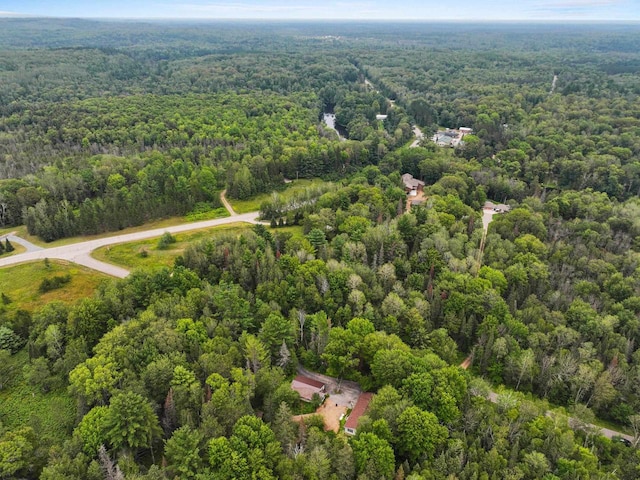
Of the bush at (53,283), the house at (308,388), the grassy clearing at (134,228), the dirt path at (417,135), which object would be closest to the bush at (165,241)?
the grassy clearing at (134,228)

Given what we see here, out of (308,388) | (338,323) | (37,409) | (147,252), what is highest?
(338,323)

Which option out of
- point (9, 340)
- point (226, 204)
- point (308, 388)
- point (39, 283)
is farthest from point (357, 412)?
point (226, 204)

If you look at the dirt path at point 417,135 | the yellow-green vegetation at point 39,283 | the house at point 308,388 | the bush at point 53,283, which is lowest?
the house at point 308,388

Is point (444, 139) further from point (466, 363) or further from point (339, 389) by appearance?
point (339, 389)

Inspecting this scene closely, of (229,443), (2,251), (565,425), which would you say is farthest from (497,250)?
(2,251)

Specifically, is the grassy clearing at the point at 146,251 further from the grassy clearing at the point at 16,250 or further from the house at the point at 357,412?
the house at the point at 357,412

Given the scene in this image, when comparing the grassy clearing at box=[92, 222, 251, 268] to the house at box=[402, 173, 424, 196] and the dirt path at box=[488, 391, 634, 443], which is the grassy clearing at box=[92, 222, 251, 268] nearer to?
the house at box=[402, 173, 424, 196]

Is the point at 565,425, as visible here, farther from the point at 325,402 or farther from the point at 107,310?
the point at 107,310
